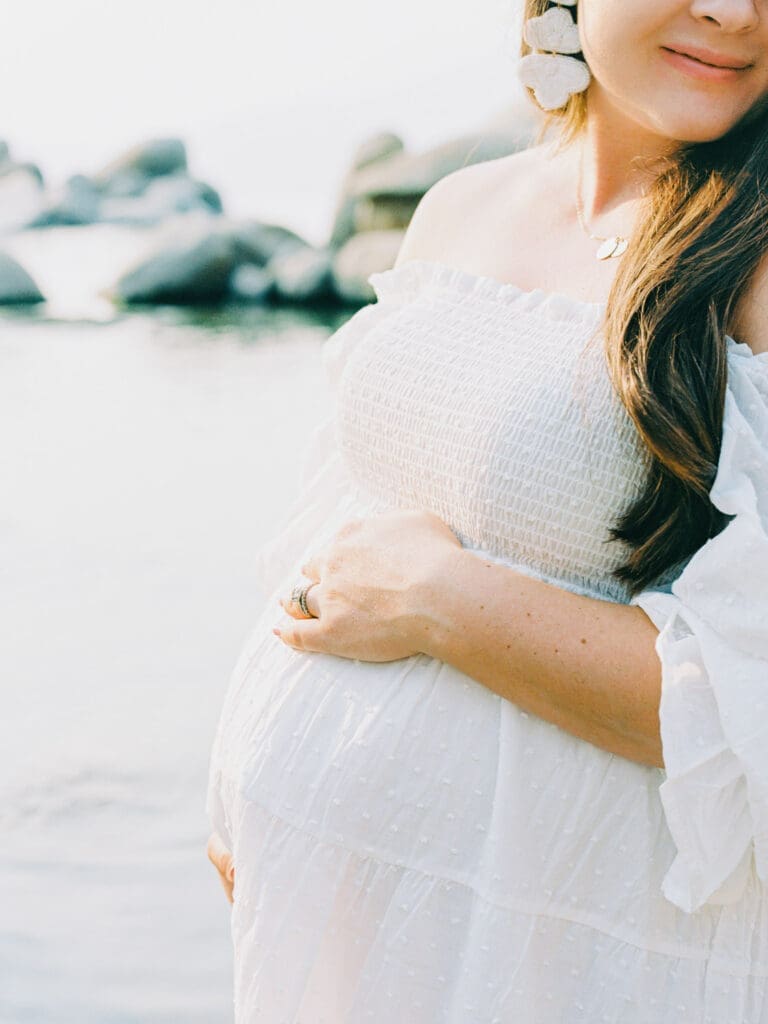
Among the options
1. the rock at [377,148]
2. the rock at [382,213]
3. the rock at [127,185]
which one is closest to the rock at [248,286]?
the rock at [382,213]

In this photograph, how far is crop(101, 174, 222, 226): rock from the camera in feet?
47.1

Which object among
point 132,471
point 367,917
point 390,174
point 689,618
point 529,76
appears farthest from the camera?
point 390,174

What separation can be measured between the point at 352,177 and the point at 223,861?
9313mm

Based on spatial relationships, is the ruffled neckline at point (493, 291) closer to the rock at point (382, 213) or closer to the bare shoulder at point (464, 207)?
the bare shoulder at point (464, 207)

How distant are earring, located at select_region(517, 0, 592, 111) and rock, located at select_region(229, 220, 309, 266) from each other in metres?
8.02

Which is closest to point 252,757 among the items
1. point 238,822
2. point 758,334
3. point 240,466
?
point 238,822

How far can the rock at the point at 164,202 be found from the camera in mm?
14359

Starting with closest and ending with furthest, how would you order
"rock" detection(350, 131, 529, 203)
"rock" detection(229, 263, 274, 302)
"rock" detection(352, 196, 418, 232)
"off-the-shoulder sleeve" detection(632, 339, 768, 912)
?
1. "off-the-shoulder sleeve" detection(632, 339, 768, 912)
2. "rock" detection(350, 131, 529, 203)
3. "rock" detection(229, 263, 274, 302)
4. "rock" detection(352, 196, 418, 232)

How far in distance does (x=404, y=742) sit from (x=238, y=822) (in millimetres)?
204

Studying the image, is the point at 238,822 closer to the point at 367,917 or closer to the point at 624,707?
the point at 367,917

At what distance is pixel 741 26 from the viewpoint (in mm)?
1055

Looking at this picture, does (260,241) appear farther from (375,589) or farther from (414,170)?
(375,589)

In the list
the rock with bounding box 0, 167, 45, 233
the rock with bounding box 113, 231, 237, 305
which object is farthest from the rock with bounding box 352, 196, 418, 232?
the rock with bounding box 0, 167, 45, 233

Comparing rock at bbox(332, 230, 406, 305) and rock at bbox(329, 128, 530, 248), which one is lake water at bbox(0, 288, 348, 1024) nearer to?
rock at bbox(332, 230, 406, 305)
